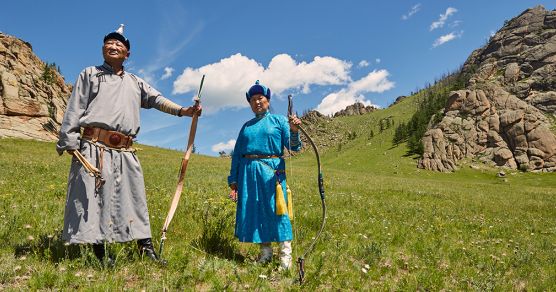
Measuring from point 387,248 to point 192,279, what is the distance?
4.79 metres

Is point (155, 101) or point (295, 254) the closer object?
point (155, 101)

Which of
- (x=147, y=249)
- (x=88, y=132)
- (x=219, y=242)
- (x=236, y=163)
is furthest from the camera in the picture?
(x=219, y=242)

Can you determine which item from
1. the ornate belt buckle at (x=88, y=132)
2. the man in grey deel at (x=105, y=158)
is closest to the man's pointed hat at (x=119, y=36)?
the man in grey deel at (x=105, y=158)

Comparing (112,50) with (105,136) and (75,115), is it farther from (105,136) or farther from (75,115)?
(105,136)

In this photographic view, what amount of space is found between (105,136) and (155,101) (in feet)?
4.18

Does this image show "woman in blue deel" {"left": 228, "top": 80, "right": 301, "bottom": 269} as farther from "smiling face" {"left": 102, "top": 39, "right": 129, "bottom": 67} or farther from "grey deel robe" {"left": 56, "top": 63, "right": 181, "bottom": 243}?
"smiling face" {"left": 102, "top": 39, "right": 129, "bottom": 67}

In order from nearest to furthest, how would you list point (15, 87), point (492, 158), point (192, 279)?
point (192, 279)
point (15, 87)
point (492, 158)

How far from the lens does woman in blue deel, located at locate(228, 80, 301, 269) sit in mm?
6215

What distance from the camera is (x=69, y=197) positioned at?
5.41 meters

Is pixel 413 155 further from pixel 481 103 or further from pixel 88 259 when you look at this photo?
pixel 88 259

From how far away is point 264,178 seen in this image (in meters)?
6.37

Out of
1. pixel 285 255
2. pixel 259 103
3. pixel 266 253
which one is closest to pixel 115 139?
pixel 259 103

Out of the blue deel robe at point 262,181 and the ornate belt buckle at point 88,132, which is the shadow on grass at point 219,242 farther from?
the ornate belt buckle at point 88,132

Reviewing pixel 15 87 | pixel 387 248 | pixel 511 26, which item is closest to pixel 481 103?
pixel 387 248
